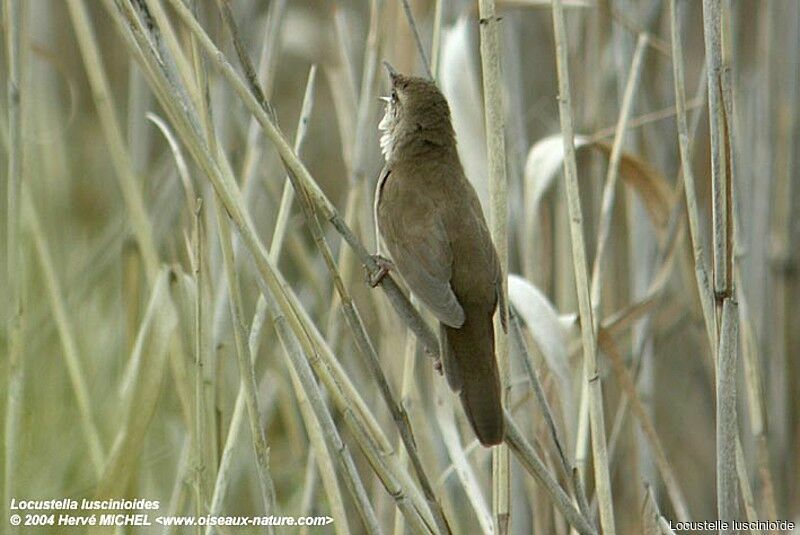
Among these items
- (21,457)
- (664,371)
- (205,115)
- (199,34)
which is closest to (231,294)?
(205,115)

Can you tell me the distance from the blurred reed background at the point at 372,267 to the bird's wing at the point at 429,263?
0.05 m

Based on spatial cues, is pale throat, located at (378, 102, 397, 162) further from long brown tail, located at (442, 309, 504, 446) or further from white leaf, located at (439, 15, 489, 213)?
long brown tail, located at (442, 309, 504, 446)

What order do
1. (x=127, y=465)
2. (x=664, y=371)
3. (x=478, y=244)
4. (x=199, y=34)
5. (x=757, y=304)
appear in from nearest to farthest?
(x=199, y=34) < (x=127, y=465) < (x=478, y=244) < (x=757, y=304) < (x=664, y=371)

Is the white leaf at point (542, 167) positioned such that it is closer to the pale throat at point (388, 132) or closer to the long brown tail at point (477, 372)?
the pale throat at point (388, 132)

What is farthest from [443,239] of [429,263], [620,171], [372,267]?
[620,171]

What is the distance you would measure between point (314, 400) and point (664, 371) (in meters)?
2.07

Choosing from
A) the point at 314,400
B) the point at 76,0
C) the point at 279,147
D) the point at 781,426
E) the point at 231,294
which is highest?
the point at 76,0

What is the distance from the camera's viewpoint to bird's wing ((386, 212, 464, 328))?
1649mm

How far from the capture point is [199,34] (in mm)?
1373

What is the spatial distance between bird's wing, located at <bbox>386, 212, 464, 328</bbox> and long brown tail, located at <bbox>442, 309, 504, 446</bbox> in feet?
0.14

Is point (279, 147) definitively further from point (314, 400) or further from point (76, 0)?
point (76, 0)

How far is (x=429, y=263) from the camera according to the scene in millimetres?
1751

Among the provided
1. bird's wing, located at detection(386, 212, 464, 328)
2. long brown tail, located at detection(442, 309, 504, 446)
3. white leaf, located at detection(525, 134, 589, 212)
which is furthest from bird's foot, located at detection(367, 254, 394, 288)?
white leaf, located at detection(525, 134, 589, 212)

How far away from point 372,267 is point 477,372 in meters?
0.23
